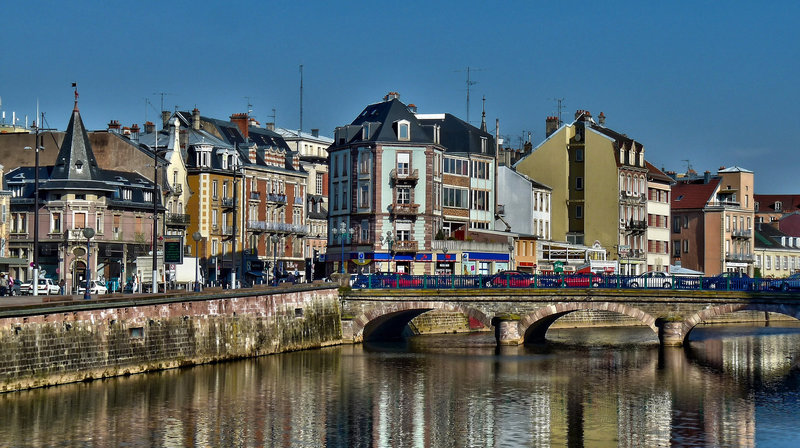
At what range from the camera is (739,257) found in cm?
16088

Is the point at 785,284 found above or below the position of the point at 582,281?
below

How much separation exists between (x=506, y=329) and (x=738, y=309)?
15.5m

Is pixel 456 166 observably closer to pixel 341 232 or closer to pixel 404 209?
pixel 404 209

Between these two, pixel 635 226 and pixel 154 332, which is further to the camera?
pixel 635 226

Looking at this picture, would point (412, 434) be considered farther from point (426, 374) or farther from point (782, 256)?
point (782, 256)

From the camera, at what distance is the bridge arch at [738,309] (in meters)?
85.4


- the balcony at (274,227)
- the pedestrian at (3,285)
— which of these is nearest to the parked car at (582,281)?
the pedestrian at (3,285)

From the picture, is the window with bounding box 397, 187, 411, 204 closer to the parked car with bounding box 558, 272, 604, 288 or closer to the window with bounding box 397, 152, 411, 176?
the window with bounding box 397, 152, 411, 176

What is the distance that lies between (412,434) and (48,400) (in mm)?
16242

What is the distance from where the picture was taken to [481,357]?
277ft

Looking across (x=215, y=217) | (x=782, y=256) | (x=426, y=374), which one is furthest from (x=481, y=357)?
(x=782, y=256)

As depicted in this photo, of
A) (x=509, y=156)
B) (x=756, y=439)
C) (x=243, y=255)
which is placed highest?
(x=509, y=156)

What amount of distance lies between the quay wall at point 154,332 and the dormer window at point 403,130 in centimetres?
2628

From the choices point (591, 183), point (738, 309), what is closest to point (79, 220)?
point (738, 309)
